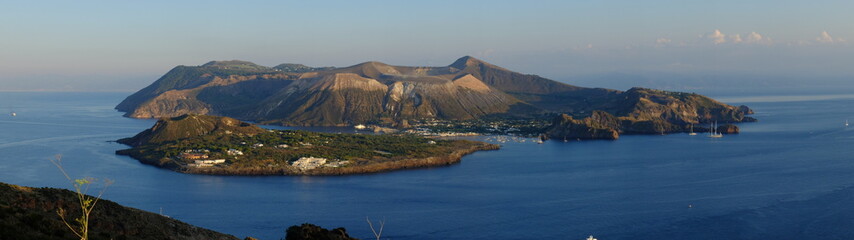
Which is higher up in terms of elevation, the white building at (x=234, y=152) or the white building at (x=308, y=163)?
the white building at (x=234, y=152)

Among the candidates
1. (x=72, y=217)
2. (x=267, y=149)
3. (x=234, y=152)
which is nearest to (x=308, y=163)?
(x=267, y=149)

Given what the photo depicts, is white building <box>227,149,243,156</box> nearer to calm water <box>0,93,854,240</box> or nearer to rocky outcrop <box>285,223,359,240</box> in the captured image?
calm water <box>0,93,854,240</box>

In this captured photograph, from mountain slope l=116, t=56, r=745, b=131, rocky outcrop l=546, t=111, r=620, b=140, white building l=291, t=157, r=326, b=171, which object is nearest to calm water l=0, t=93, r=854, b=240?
white building l=291, t=157, r=326, b=171

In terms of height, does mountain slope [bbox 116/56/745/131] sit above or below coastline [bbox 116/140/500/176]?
above

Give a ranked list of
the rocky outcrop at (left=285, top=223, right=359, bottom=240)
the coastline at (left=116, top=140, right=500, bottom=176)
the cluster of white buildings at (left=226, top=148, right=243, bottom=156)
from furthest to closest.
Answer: the cluster of white buildings at (left=226, top=148, right=243, bottom=156) → the coastline at (left=116, top=140, right=500, bottom=176) → the rocky outcrop at (left=285, top=223, right=359, bottom=240)

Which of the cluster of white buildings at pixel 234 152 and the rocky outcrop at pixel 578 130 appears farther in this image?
the rocky outcrop at pixel 578 130

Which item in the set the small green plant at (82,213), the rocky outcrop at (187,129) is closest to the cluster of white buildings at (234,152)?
the rocky outcrop at (187,129)

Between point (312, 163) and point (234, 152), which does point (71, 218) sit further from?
point (234, 152)

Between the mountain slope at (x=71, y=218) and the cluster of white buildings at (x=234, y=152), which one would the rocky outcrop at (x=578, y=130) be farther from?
the mountain slope at (x=71, y=218)

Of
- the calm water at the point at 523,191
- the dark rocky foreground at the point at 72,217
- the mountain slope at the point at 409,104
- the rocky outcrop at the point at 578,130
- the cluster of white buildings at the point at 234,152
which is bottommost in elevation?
the calm water at the point at 523,191

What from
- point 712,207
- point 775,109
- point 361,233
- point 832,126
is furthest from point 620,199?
point 775,109
